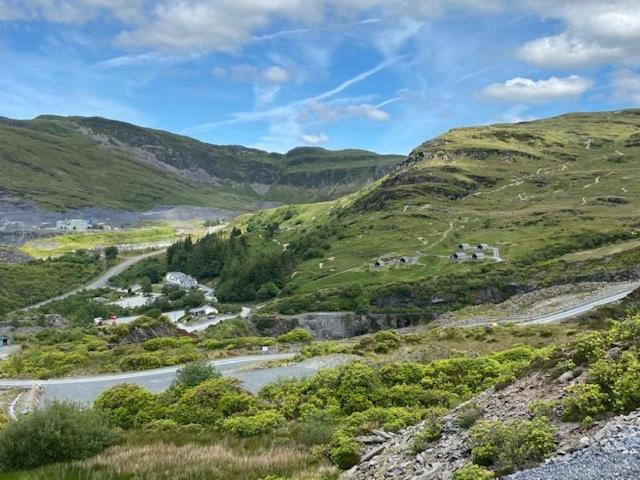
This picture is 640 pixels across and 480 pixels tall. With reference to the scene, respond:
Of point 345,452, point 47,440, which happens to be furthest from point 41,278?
point 345,452

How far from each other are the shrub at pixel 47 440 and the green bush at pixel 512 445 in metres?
A: 10.3

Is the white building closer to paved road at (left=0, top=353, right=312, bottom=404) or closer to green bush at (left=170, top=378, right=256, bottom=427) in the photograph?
paved road at (left=0, top=353, right=312, bottom=404)

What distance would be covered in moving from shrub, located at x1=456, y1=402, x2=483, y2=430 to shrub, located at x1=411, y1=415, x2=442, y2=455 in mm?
456

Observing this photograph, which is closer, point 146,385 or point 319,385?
point 319,385

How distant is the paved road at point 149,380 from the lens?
33.2 meters

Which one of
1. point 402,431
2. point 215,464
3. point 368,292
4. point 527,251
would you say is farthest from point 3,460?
point 527,251

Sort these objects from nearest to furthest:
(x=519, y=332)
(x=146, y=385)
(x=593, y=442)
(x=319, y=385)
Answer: (x=593, y=442) → (x=319, y=385) → (x=146, y=385) → (x=519, y=332)

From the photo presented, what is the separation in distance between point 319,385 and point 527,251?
12314 cm

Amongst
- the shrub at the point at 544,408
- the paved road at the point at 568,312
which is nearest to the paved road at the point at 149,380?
the shrub at the point at 544,408

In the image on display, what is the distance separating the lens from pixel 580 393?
416 inches

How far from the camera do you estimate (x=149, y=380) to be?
36906mm

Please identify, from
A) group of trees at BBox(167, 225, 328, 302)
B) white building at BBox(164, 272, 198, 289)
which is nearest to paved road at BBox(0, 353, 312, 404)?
group of trees at BBox(167, 225, 328, 302)

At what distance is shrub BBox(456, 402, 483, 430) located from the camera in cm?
1223

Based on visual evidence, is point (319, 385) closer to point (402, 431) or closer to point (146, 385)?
point (402, 431)
